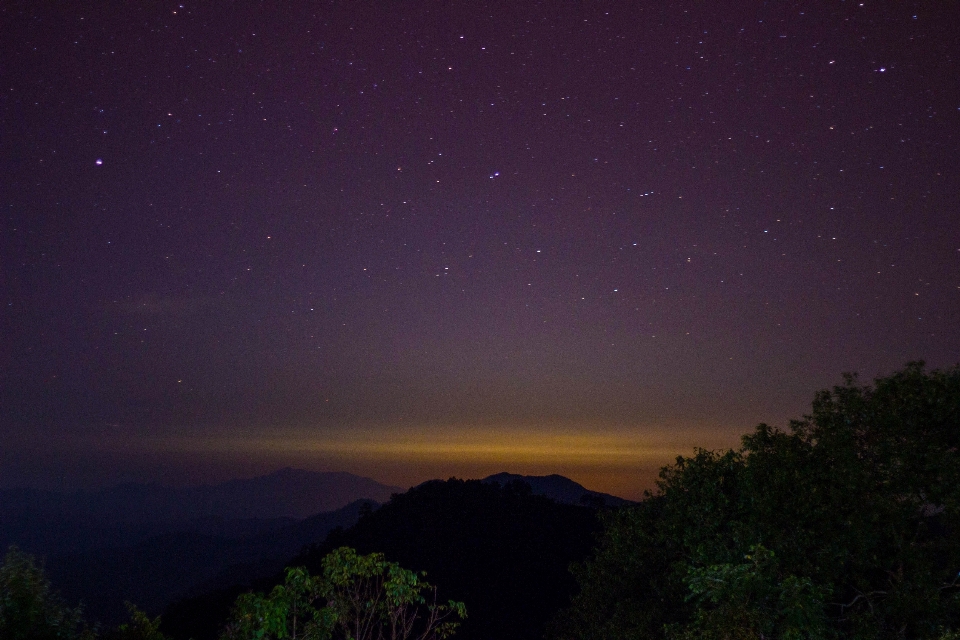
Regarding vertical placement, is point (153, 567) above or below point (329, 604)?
below

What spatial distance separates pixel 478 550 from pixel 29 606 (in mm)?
46330

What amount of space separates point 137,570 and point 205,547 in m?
27.4

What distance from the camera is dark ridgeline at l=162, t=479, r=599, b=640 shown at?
143 ft

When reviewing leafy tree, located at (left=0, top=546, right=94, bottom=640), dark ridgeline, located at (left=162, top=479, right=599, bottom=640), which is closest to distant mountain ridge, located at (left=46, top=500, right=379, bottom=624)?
dark ridgeline, located at (left=162, top=479, right=599, bottom=640)

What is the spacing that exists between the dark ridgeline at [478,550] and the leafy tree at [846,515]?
28.9 m

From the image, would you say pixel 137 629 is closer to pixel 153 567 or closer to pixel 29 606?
pixel 29 606

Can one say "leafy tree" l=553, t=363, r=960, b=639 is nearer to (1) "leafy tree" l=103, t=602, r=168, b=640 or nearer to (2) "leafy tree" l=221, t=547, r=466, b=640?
(2) "leafy tree" l=221, t=547, r=466, b=640

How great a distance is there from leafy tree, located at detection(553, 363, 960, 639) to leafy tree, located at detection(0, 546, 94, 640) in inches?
446

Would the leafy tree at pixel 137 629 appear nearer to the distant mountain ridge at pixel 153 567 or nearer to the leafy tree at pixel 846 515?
the leafy tree at pixel 846 515

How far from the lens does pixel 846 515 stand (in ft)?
41.2

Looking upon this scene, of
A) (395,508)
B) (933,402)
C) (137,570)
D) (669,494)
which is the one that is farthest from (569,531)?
(137,570)

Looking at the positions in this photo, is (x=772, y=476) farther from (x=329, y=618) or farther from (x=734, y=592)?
(x=329, y=618)

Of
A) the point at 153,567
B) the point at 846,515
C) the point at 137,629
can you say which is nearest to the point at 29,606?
the point at 137,629

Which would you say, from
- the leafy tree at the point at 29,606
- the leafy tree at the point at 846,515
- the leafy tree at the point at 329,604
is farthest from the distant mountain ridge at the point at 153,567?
the leafy tree at the point at 329,604
